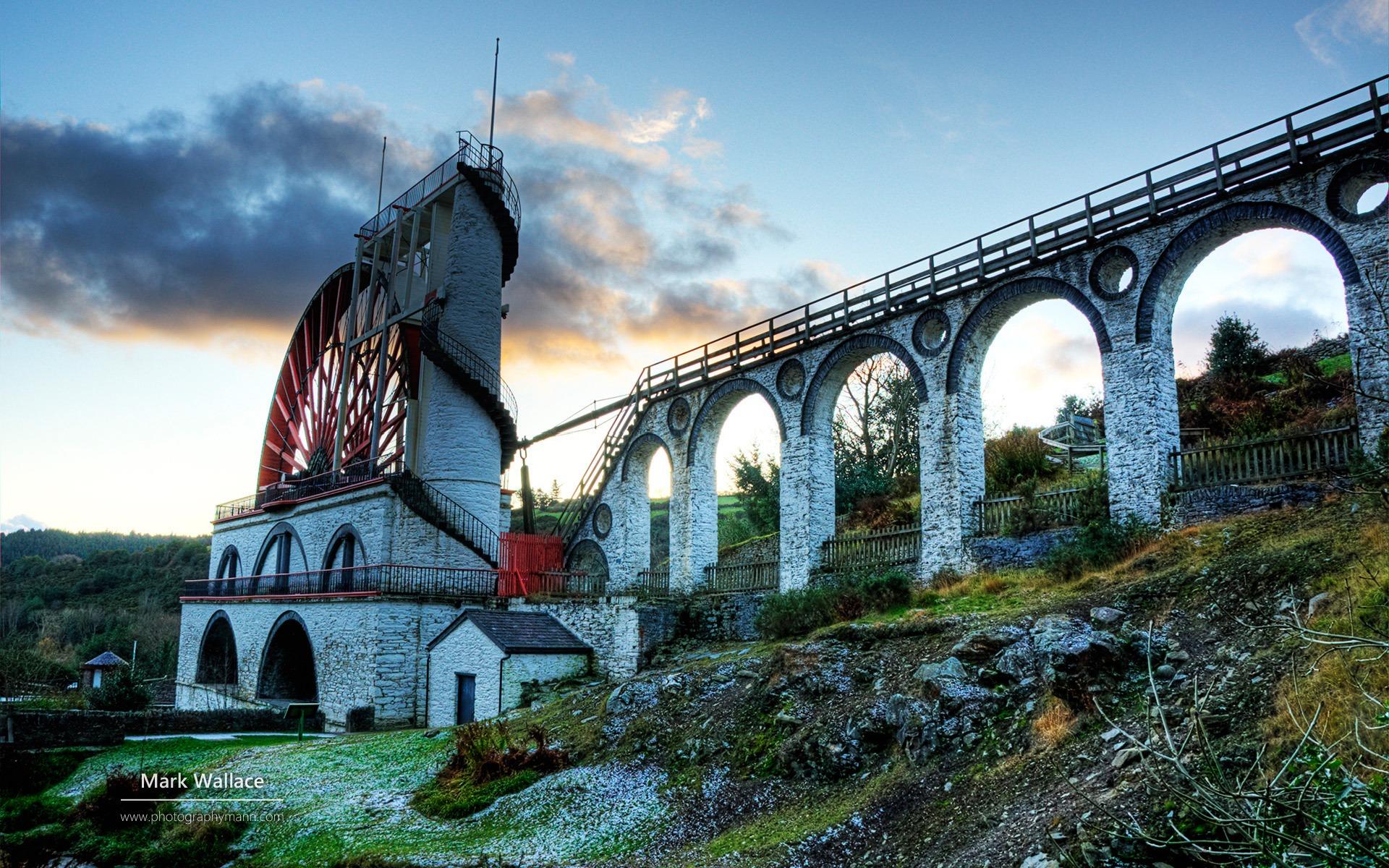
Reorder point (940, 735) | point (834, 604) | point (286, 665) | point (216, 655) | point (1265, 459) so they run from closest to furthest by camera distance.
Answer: point (940, 735) → point (1265, 459) → point (834, 604) → point (286, 665) → point (216, 655)

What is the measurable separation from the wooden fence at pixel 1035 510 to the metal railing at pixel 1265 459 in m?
1.80

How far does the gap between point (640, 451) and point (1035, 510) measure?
12125 millimetres

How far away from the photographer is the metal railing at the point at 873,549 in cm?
1941

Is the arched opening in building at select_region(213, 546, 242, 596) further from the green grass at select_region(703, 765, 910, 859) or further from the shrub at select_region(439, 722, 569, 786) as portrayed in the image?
the green grass at select_region(703, 765, 910, 859)

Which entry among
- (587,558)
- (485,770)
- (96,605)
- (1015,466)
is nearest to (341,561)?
(587,558)

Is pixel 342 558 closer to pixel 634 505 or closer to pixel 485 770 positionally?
pixel 634 505

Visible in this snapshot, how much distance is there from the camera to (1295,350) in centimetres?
2466

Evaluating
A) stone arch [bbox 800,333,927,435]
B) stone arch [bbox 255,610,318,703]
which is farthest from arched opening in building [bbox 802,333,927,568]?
stone arch [bbox 255,610,318,703]

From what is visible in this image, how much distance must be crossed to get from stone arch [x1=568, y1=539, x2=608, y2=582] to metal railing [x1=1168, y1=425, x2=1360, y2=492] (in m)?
16.0

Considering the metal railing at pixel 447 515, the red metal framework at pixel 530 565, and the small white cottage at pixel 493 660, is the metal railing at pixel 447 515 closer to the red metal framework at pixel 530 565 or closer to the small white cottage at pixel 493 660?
the red metal framework at pixel 530 565

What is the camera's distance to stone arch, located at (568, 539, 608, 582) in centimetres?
2719

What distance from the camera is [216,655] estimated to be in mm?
33000

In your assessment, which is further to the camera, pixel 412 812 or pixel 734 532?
pixel 734 532

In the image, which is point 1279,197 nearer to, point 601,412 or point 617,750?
point 617,750
